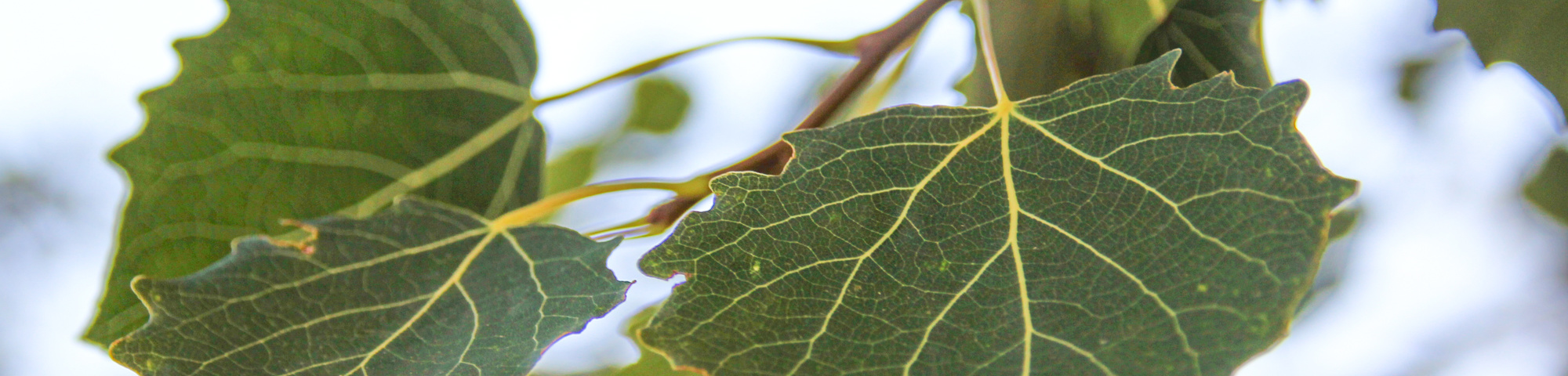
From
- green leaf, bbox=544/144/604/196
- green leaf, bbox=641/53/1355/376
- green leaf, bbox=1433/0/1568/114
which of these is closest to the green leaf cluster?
green leaf, bbox=641/53/1355/376

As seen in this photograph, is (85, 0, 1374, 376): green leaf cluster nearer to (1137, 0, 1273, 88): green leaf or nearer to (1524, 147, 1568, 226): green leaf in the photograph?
(1137, 0, 1273, 88): green leaf

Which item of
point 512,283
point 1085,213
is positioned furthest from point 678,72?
point 1085,213

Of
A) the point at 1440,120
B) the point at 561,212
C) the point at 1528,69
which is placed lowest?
the point at 1528,69

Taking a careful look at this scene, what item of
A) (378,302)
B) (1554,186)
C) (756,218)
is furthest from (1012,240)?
(1554,186)

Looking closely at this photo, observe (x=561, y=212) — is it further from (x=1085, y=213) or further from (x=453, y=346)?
(x=1085, y=213)

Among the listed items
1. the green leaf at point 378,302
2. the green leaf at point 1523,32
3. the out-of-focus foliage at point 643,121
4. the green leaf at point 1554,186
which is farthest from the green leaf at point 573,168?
the green leaf at point 1554,186

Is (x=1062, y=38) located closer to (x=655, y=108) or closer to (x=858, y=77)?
(x=858, y=77)

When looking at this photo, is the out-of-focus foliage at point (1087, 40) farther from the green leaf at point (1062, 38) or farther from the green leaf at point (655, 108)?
the green leaf at point (655, 108)
